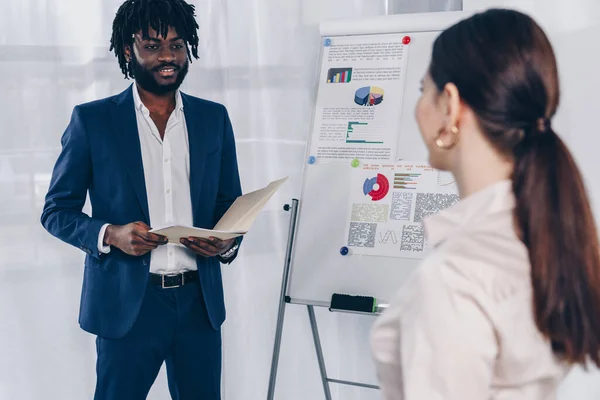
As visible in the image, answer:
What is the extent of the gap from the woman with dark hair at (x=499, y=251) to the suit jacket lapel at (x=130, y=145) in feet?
3.91

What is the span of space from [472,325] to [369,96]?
171 cm

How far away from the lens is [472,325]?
82 centimetres

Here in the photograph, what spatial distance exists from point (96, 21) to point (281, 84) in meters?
0.74

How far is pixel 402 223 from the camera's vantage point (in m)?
2.37

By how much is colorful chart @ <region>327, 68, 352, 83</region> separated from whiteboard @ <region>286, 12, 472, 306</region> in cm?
2

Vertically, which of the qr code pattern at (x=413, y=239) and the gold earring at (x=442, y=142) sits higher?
the gold earring at (x=442, y=142)

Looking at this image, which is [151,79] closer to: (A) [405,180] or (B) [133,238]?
(B) [133,238]

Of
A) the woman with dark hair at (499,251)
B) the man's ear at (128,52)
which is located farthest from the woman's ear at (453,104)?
the man's ear at (128,52)

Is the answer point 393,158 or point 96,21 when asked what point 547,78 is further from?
point 96,21

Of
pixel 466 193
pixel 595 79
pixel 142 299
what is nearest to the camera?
pixel 466 193

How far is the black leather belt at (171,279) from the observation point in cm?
196

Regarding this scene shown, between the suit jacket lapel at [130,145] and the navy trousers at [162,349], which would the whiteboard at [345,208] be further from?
the suit jacket lapel at [130,145]

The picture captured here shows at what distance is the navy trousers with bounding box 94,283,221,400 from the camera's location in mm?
1956

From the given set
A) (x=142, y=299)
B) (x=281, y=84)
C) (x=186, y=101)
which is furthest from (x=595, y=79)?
(x=142, y=299)
